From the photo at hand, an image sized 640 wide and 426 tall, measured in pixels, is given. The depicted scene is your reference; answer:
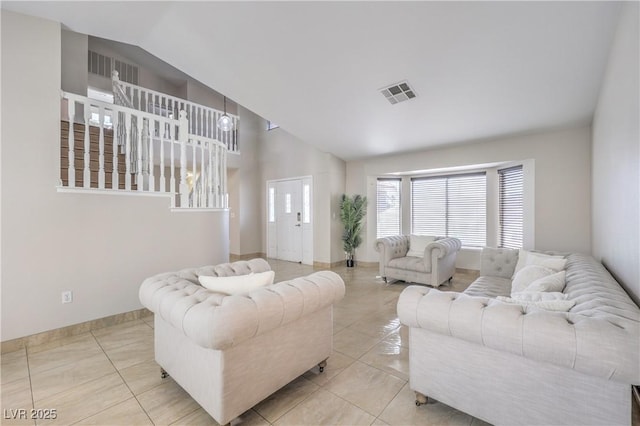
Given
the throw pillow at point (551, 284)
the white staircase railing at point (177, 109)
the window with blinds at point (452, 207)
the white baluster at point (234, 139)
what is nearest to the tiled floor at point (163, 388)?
the throw pillow at point (551, 284)

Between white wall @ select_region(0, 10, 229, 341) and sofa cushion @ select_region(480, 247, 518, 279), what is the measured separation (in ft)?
14.5

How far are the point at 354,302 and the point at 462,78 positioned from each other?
10.2ft

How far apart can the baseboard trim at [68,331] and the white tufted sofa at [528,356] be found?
3.19 meters

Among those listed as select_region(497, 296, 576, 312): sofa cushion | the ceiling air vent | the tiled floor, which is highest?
the ceiling air vent

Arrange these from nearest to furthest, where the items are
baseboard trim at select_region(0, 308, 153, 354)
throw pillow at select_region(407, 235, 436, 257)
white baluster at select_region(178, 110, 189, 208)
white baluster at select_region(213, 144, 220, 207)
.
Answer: baseboard trim at select_region(0, 308, 153, 354)
white baluster at select_region(178, 110, 189, 208)
white baluster at select_region(213, 144, 220, 207)
throw pillow at select_region(407, 235, 436, 257)

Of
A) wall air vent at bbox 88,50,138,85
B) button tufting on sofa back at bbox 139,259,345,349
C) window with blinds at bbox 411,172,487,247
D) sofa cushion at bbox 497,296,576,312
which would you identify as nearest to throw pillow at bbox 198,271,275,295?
button tufting on sofa back at bbox 139,259,345,349

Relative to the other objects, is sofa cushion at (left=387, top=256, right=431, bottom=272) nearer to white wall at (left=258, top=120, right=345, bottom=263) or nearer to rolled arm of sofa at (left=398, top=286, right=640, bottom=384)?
white wall at (left=258, top=120, right=345, bottom=263)

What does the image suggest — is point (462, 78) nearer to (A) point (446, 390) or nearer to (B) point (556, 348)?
(B) point (556, 348)

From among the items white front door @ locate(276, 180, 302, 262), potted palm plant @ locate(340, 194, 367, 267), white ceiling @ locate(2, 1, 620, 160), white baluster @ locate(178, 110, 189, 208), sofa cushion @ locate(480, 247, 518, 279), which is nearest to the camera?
white ceiling @ locate(2, 1, 620, 160)

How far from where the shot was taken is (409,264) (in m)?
4.72

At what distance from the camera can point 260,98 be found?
416 cm

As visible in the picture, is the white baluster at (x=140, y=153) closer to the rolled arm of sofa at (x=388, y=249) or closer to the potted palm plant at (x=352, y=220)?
the rolled arm of sofa at (x=388, y=249)

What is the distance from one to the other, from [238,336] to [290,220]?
18.5 feet

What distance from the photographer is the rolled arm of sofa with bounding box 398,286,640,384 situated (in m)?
1.13
